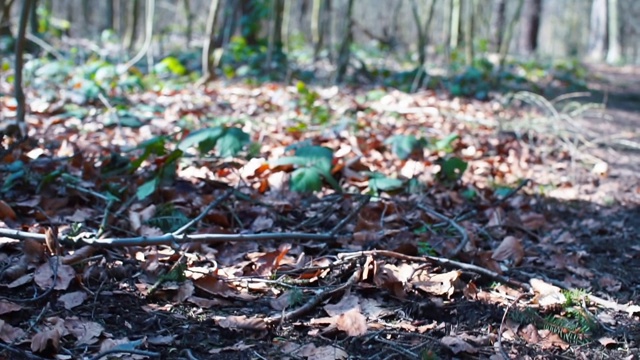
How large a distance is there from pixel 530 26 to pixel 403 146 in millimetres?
13654

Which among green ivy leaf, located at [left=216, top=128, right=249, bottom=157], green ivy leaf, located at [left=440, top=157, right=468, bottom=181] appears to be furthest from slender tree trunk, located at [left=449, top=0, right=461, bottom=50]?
green ivy leaf, located at [left=216, top=128, right=249, bottom=157]

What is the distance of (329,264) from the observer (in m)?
2.43

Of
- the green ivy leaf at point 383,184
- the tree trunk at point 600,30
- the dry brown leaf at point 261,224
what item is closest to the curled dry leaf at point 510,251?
the green ivy leaf at point 383,184

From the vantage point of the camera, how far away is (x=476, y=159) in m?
4.59

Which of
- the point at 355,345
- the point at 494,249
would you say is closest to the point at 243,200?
the point at 494,249

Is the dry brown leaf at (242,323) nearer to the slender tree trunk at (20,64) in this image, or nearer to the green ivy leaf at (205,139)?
the green ivy leaf at (205,139)

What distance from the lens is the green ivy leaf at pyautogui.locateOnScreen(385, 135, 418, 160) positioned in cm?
406

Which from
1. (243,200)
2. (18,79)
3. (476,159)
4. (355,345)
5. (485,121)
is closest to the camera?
(355,345)

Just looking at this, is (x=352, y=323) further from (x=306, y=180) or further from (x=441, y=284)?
(x=306, y=180)

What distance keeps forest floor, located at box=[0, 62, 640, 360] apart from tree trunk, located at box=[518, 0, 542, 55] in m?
12.3

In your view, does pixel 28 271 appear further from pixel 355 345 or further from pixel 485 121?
pixel 485 121

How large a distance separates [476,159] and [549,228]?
1.29 metres

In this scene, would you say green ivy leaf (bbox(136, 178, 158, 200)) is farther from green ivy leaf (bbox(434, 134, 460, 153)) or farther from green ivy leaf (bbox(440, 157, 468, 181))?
green ivy leaf (bbox(434, 134, 460, 153))

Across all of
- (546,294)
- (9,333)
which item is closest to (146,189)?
(9,333)
